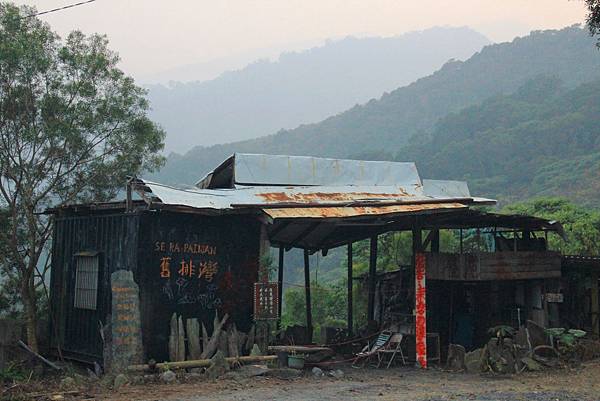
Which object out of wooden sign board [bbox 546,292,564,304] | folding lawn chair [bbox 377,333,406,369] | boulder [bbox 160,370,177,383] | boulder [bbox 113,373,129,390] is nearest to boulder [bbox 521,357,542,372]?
folding lawn chair [bbox 377,333,406,369]

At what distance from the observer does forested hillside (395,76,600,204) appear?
64188 millimetres

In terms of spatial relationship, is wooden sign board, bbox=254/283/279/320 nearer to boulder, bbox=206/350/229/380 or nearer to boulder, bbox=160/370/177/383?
boulder, bbox=206/350/229/380

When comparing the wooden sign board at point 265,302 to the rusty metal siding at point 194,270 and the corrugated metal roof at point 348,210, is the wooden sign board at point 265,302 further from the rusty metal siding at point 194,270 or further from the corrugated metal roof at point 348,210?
the corrugated metal roof at point 348,210

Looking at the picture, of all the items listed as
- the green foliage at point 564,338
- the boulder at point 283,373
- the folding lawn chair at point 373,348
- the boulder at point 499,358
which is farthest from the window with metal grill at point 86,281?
the green foliage at point 564,338

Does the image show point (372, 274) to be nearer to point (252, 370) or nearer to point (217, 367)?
point (252, 370)

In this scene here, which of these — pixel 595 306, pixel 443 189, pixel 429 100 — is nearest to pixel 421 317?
pixel 443 189

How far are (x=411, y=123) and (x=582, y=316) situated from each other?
87.3 meters

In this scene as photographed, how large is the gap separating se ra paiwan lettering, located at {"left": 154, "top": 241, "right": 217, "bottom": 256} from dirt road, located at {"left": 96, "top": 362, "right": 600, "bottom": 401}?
9.05 ft

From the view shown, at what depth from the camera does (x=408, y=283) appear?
17.8 meters

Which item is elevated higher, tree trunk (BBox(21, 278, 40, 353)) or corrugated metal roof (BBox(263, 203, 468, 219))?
corrugated metal roof (BBox(263, 203, 468, 219))

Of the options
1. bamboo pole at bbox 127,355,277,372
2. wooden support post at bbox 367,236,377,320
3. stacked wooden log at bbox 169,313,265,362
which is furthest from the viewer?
wooden support post at bbox 367,236,377,320

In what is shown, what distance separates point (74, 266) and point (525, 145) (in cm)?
6663

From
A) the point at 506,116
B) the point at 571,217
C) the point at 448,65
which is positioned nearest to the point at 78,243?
the point at 571,217

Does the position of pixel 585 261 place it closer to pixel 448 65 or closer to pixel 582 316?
pixel 582 316
